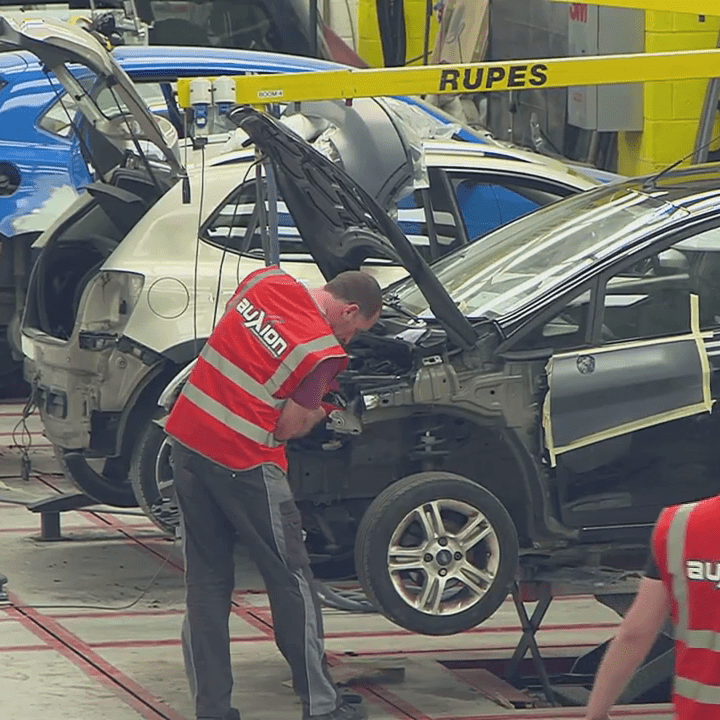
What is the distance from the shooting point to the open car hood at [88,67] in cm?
931

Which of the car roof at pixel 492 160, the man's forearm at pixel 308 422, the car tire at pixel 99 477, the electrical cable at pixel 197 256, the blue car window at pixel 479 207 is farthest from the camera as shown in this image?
the blue car window at pixel 479 207

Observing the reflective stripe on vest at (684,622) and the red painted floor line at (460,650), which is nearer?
the reflective stripe on vest at (684,622)

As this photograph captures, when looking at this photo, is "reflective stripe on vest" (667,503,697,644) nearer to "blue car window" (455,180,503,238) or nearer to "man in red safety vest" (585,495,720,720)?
"man in red safety vest" (585,495,720,720)

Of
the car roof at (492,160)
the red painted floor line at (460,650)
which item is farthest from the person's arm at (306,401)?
the car roof at (492,160)

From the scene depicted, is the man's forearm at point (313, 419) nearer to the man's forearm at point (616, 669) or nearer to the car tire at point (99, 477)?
the car tire at point (99, 477)

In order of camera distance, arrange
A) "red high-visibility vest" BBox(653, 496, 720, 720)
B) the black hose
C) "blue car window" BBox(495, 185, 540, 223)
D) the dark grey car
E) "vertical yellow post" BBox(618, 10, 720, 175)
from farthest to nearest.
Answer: "vertical yellow post" BBox(618, 10, 720, 175), "blue car window" BBox(495, 185, 540, 223), the black hose, the dark grey car, "red high-visibility vest" BBox(653, 496, 720, 720)

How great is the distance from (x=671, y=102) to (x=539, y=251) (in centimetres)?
828

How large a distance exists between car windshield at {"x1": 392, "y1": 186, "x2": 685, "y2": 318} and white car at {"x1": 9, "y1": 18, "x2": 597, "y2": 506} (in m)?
0.41

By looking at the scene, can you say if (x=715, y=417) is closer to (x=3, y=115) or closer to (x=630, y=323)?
(x=630, y=323)

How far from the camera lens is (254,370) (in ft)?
23.6

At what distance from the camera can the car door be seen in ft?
26.3

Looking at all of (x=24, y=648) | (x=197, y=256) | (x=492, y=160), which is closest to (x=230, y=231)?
(x=197, y=256)

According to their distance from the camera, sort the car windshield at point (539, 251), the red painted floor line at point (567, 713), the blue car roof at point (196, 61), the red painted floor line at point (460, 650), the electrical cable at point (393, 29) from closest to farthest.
Result: 1. the red painted floor line at point (567, 713)
2. the car windshield at point (539, 251)
3. the red painted floor line at point (460, 650)
4. the blue car roof at point (196, 61)
5. the electrical cable at point (393, 29)

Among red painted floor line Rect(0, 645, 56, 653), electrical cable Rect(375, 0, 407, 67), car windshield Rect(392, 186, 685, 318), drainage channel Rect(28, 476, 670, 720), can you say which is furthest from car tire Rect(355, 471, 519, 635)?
electrical cable Rect(375, 0, 407, 67)
